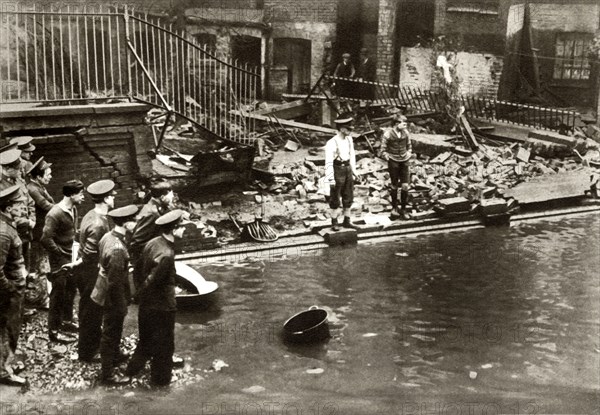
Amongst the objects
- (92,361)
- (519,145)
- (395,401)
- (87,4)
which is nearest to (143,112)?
(92,361)

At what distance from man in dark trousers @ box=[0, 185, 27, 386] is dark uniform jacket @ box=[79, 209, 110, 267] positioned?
2.15 feet

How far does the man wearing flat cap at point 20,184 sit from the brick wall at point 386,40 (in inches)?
646

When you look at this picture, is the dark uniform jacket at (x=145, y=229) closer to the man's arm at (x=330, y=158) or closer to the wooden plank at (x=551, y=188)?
the man's arm at (x=330, y=158)

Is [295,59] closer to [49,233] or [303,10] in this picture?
[303,10]

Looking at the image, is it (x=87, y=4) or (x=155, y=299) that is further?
(x=87, y=4)

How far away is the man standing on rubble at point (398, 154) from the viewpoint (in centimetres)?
1213

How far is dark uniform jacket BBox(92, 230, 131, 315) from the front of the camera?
648 centimetres

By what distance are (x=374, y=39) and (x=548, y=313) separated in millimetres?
16558

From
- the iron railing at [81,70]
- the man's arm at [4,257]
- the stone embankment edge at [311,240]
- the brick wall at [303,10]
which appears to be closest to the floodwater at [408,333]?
the stone embankment edge at [311,240]

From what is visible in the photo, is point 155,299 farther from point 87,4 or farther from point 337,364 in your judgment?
point 87,4

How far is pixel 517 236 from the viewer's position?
1166 centimetres

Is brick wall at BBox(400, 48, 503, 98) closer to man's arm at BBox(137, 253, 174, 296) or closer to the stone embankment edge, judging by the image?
the stone embankment edge

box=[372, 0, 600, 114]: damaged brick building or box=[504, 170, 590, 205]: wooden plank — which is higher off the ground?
box=[372, 0, 600, 114]: damaged brick building

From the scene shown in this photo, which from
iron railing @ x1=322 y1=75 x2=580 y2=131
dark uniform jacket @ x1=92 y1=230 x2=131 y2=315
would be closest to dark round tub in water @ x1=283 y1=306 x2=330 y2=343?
dark uniform jacket @ x1=92 y1=230 x2=131 y2=315
